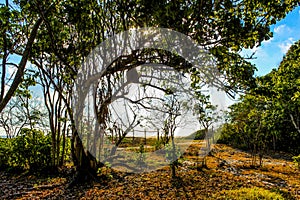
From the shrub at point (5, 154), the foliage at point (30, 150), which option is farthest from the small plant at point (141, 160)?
the shrub at point (5, 154)

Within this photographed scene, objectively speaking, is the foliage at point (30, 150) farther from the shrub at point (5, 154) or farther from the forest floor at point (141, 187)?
the forest floor at point (141, 187)

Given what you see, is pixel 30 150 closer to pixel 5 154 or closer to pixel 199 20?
pixel 5 154

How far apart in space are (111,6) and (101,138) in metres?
3.66

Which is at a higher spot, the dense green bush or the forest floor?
the dense green bush

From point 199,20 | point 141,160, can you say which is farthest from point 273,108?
point 199,20

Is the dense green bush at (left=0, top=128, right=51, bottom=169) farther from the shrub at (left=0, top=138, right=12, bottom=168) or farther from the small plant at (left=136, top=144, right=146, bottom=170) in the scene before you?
the small plant at (left=136, top=144, right=146, bottom=170)

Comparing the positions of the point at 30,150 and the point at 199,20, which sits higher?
the point at 199,20

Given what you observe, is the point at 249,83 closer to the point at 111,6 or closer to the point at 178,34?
the point at 178,34

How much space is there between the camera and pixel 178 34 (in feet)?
11.3

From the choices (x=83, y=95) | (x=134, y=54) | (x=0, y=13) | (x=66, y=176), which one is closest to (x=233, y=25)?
(x=134, y=54)

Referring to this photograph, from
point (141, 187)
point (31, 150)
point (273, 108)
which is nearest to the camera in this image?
point (141, 187)

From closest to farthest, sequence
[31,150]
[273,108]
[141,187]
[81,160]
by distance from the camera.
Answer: [141,187] < [81,160] < [31,150] < [273,108]

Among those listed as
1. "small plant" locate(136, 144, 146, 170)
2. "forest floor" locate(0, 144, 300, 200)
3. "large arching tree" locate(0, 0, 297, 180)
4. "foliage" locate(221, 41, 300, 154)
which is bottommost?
"forest floor" locate(0, 144, 300, 200)

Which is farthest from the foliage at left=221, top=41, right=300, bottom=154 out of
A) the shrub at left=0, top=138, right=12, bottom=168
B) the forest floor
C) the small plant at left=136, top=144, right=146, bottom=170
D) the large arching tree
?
the shrub at left=0, top=138, right=12, bottom=168
